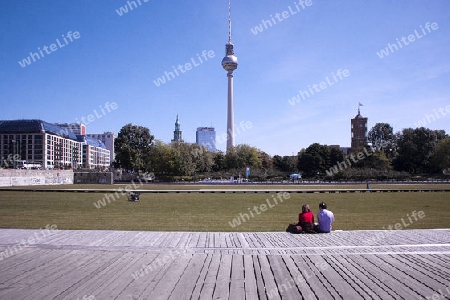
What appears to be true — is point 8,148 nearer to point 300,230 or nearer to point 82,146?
point 82,146

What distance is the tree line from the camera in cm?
8738

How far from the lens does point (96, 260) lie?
9227mm

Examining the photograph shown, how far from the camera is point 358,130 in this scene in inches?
4877

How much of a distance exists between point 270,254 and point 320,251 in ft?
4.94

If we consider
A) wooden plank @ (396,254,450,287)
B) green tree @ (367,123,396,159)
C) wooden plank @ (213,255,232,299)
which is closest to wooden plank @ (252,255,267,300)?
wooden plank @ (213,255,232,299)

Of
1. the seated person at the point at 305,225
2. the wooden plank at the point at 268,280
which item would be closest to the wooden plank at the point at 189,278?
the wooden plank at the point at 268,280

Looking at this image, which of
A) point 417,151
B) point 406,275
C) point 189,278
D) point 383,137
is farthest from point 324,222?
point 383,137

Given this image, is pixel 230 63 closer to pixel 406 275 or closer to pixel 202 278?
pixel 406 275

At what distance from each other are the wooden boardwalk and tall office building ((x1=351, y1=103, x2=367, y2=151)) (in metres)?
118

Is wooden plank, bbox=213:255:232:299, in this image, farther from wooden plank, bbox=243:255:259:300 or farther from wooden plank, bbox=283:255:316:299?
wooden plank, bbox=283:255:316:299

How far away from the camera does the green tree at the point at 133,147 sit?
93688 millimetres

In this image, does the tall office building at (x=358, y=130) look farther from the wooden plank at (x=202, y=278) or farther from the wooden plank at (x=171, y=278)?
the wooden plank at (x=171, y=278)

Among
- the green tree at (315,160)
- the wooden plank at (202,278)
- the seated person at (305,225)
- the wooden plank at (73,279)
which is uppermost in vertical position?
the green tree at (315,160)

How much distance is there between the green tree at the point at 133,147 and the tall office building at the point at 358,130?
229 ft
